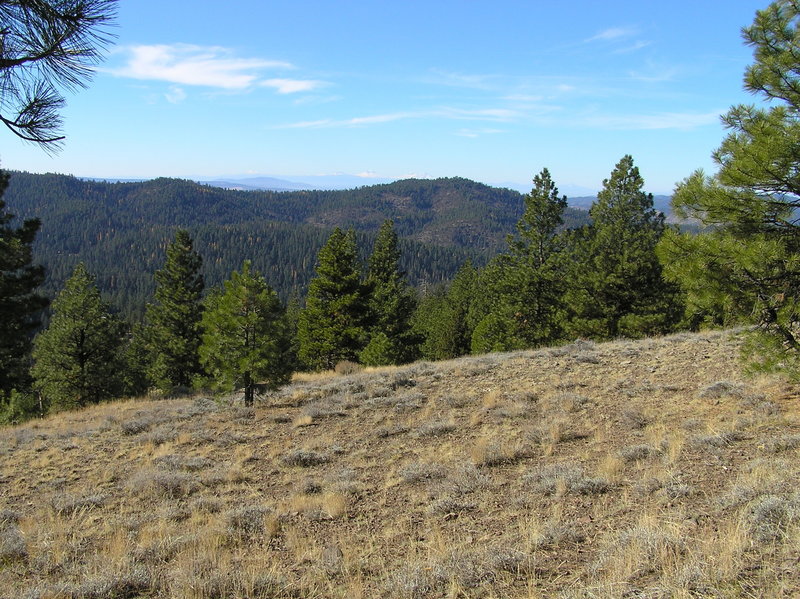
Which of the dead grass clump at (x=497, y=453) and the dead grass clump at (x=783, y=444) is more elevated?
the dead grass clump at (x=783, y=444)

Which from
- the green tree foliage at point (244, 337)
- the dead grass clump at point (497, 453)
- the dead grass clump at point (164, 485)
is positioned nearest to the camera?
the dead grass clump at point (164, 485)

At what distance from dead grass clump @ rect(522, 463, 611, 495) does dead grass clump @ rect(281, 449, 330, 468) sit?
3.90 m

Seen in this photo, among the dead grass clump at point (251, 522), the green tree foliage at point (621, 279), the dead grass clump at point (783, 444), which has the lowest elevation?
the dead grass clump at point (251, 522)

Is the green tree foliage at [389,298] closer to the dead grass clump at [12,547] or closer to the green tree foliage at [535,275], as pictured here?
the green tree foliage at [535,275]

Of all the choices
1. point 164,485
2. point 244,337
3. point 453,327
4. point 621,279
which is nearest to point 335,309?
point 244,337

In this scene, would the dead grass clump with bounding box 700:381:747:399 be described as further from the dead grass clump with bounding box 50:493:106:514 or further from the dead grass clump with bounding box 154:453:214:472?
the dead grass clump with bounding box 50:493:106:514

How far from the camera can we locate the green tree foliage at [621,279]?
2139 centimetres

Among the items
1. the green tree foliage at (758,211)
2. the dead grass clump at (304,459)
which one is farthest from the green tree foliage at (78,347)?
the green tree foliage at (758,211)

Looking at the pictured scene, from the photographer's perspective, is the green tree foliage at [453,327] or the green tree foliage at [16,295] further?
the green tree foliage at [453,327]

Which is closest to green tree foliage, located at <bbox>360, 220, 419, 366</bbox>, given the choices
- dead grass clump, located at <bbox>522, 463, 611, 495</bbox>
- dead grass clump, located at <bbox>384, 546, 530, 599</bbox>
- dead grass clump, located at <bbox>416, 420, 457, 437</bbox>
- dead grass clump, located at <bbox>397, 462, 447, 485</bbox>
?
dead grass clump, located at <bbox>416, 420, 457, 437</bbox>

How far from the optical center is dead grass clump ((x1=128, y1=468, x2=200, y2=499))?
763 centimetres

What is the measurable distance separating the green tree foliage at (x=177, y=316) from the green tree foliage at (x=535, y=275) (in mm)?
17755

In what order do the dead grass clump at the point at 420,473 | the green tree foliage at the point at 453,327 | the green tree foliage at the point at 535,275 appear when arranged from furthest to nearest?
the green tree foliage at the point at 453,327 → the green tree foliage at the point at 535,275 → the dead grass clump at the point at 420,473

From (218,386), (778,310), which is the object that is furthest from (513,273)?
(778,310)
